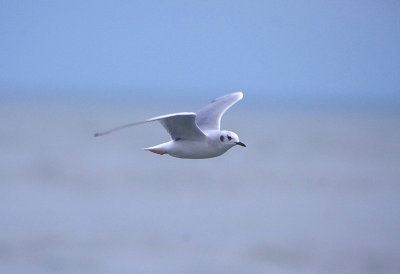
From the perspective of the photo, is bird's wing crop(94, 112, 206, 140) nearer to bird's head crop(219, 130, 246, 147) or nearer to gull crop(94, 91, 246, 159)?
gull crop(94, 91, 246, 159)

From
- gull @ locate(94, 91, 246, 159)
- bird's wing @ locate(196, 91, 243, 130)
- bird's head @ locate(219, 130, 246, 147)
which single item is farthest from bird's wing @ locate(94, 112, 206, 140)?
bird's wing @ locate(196, 91, 243, 130)

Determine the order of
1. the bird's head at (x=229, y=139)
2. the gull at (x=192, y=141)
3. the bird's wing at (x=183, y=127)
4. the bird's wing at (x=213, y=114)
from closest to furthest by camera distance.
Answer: the bird's wing at (x=183, y=127) < the gull at (x=192, y=141) < the bird's head at (x=229, y=139) < the bird's wing at (x=213, y=114)

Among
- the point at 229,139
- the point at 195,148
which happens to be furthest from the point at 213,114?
the point at 195,148

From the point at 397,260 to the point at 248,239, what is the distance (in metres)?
4.03

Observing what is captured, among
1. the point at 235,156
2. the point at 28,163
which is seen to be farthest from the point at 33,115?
the point at 28,163

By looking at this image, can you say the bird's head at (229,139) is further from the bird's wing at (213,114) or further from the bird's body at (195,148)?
the bird's wing at (213,114)

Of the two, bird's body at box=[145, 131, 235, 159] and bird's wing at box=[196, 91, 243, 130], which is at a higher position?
bird's wing at box=[196, 91, 243, 130]

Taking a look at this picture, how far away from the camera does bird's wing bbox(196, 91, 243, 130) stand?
16.4m

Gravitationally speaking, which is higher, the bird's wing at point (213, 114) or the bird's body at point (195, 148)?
the bird's wing at point (213, 114)

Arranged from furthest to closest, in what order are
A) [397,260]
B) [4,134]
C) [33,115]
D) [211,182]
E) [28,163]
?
[33,115]
[4,134]
[28,163]
[211,182]
[397,260]

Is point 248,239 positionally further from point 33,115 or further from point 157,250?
point 33,115

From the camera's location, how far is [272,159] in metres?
56.4

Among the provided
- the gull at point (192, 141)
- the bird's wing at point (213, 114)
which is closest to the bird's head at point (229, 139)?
the gull at point (192, 141)

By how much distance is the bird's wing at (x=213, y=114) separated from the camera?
646 inches
